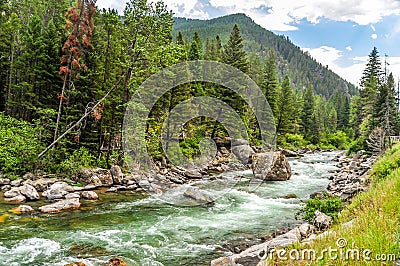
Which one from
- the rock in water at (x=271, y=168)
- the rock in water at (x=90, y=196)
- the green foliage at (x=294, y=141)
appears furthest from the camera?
the green foliage at (x=294, y=141)

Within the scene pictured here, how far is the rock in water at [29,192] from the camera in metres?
14.5

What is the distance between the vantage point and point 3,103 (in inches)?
1103

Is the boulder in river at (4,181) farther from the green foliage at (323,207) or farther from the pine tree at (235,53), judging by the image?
the pine tree at (235,53)

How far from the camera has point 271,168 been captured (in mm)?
23328

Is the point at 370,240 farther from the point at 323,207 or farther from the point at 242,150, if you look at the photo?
the point at 242,150

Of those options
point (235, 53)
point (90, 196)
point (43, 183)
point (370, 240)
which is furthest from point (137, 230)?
point (235, 53)

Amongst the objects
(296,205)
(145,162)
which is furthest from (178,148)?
(296,205)

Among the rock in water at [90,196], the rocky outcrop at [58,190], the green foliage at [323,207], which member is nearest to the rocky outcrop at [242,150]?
the rock in water at [90,196]

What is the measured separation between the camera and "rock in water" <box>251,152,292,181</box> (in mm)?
23250

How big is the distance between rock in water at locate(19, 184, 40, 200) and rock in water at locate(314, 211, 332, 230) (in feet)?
40.5

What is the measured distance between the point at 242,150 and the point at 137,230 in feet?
73.5

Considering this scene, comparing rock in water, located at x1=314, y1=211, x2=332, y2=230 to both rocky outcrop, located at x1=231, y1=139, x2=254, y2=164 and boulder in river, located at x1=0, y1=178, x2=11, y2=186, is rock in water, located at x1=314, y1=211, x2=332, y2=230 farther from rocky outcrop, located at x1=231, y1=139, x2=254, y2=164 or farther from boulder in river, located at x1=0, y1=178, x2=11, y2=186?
rocky outcrop, located at x1=231, y1=139, x2=254, y2=164

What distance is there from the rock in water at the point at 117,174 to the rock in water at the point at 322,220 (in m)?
13.1

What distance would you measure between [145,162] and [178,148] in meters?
6.92
